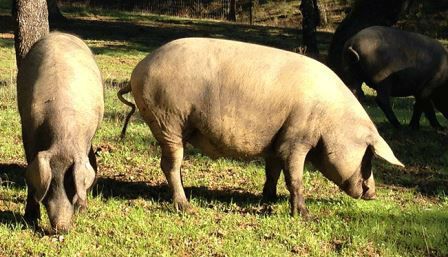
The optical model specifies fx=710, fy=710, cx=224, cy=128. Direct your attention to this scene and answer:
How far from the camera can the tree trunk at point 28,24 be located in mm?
8938

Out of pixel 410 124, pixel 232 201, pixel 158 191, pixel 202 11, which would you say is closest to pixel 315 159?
pixel 232 201

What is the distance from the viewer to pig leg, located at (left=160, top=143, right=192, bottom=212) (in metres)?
6.58

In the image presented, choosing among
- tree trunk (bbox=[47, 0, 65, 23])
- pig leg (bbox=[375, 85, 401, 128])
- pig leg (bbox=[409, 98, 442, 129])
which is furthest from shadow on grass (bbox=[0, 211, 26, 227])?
tree trunk (bbox=[47, 0, 65, 23])

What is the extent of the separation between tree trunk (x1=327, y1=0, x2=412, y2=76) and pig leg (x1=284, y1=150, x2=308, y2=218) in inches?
351

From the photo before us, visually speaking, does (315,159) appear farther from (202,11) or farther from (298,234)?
(202,11)

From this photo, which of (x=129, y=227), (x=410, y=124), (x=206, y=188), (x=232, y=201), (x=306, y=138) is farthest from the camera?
(x=410, y=124)

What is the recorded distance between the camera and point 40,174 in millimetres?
5211

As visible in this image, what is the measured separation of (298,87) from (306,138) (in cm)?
48

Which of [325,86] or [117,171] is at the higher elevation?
[325,86]

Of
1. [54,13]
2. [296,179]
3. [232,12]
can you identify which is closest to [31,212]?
[296,179]

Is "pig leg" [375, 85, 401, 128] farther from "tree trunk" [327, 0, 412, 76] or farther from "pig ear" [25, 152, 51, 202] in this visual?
"pig ear" [25, 152, 51, 202]

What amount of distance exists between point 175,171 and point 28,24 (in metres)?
3.51

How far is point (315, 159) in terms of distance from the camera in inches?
267

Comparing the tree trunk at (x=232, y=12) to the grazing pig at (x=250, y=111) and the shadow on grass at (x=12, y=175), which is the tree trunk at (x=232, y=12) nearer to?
the shadow on grass at (x=12, y=175)
